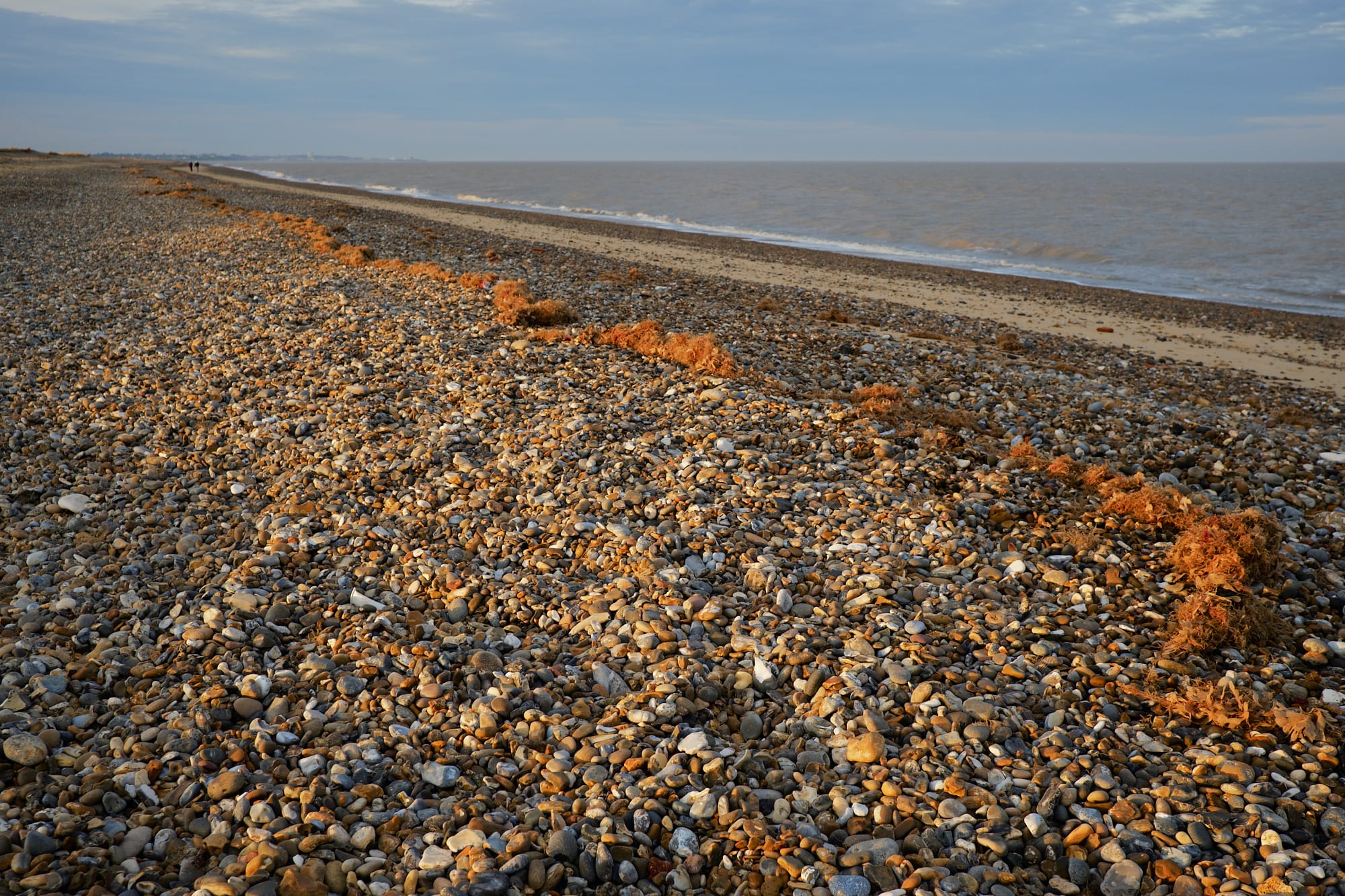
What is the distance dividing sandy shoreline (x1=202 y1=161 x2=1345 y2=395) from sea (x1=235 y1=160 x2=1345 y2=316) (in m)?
4.14

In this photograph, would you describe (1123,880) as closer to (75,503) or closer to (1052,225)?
(75,503)

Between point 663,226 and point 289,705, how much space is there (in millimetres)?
50001

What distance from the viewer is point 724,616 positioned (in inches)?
249

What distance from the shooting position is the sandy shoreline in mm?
19078

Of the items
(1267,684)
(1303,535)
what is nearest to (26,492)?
(1267,684)

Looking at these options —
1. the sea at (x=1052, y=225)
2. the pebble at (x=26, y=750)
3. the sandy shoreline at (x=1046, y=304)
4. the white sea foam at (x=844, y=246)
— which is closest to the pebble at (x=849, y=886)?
the pebble at (x=26, y=750)

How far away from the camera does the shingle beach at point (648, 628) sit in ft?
14.0

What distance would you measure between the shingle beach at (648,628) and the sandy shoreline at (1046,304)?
671 cm

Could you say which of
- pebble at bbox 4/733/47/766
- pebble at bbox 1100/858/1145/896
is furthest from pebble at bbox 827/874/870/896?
pebble at bbox 4/733/47/766

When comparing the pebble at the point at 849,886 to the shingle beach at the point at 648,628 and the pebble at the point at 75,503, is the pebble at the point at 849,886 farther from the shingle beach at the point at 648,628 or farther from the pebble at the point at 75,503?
the pebble at the point at 75,503

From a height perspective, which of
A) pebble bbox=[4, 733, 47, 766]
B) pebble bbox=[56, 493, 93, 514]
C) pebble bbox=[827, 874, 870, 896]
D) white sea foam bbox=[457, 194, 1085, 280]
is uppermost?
white sea foam bbox=[457, 194, 1085, 280]

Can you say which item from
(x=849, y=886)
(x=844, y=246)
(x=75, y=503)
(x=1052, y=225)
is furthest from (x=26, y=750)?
(x=1052, y=225)

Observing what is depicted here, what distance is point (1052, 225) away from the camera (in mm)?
52906

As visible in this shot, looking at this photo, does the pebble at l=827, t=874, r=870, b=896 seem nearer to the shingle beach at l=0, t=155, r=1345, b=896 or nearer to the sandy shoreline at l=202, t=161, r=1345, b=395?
the shingle beach at l=0, t=155, r=1345, b=896
